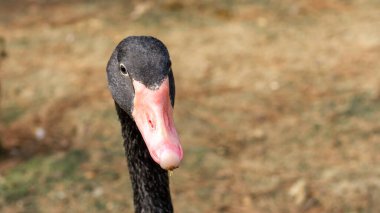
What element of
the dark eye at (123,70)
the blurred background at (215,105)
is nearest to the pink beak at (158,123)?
the dark eye at (123,70)

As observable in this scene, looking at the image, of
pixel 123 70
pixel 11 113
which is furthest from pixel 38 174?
pixel 123 70

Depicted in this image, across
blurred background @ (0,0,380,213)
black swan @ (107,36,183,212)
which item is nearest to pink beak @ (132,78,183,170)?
black swan @ (107,36,183,212)

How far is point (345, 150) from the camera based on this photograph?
625 cm

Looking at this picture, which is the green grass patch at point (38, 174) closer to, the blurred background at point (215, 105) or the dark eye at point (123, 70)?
the blurred background at point (215, 105)

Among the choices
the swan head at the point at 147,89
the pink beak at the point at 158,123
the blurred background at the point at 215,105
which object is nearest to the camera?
the pink beak at the point at 158,123

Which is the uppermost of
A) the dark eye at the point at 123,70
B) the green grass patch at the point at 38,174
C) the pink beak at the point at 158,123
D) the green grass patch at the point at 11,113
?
the green grass patch at the point at 11,113

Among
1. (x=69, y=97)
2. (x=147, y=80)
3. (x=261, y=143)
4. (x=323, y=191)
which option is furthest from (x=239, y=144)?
(x=147, y=80)

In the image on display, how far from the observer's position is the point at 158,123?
123 inches

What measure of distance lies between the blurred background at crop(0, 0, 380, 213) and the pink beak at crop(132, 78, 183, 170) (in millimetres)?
2582

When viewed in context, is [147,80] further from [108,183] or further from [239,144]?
[239,144]

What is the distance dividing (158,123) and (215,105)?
412cm

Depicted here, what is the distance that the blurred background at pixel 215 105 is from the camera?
5863mm

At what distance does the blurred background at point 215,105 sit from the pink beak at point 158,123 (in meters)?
2.58

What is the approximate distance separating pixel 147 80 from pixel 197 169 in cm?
296
